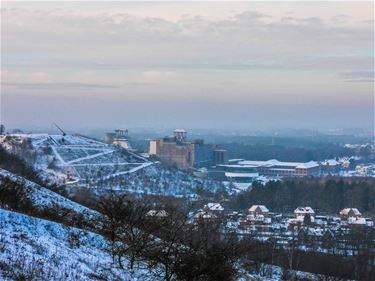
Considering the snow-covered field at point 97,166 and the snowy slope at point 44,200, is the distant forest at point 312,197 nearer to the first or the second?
the snow-covered field at point 97,166

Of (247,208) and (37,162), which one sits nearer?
(247,208)

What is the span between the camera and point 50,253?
9.47 metres

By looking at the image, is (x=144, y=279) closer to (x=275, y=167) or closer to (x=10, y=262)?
(x=10, y=262)

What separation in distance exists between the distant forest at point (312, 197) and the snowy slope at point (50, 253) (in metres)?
44.2

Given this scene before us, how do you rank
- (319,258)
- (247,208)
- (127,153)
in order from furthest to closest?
(127,153), (247,208), (319,258)

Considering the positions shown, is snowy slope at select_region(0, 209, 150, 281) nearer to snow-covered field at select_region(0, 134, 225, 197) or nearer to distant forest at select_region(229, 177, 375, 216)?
snow-covered field at select_region(0, 134, 225, 197)

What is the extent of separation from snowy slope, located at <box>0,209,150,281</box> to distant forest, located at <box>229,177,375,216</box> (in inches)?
1740

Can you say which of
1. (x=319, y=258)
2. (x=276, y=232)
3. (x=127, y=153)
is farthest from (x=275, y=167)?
(x=319, y=258)

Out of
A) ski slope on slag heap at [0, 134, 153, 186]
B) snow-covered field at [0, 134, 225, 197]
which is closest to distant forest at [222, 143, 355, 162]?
snow-covered field at [0, 134, 225, 197]

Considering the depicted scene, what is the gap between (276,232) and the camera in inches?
1468

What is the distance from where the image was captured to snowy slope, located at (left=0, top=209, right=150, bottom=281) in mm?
8047

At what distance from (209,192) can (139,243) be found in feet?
175

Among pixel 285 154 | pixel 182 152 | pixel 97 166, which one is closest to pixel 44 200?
pixel 97 166

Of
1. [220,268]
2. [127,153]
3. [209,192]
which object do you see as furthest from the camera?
[127,153]
